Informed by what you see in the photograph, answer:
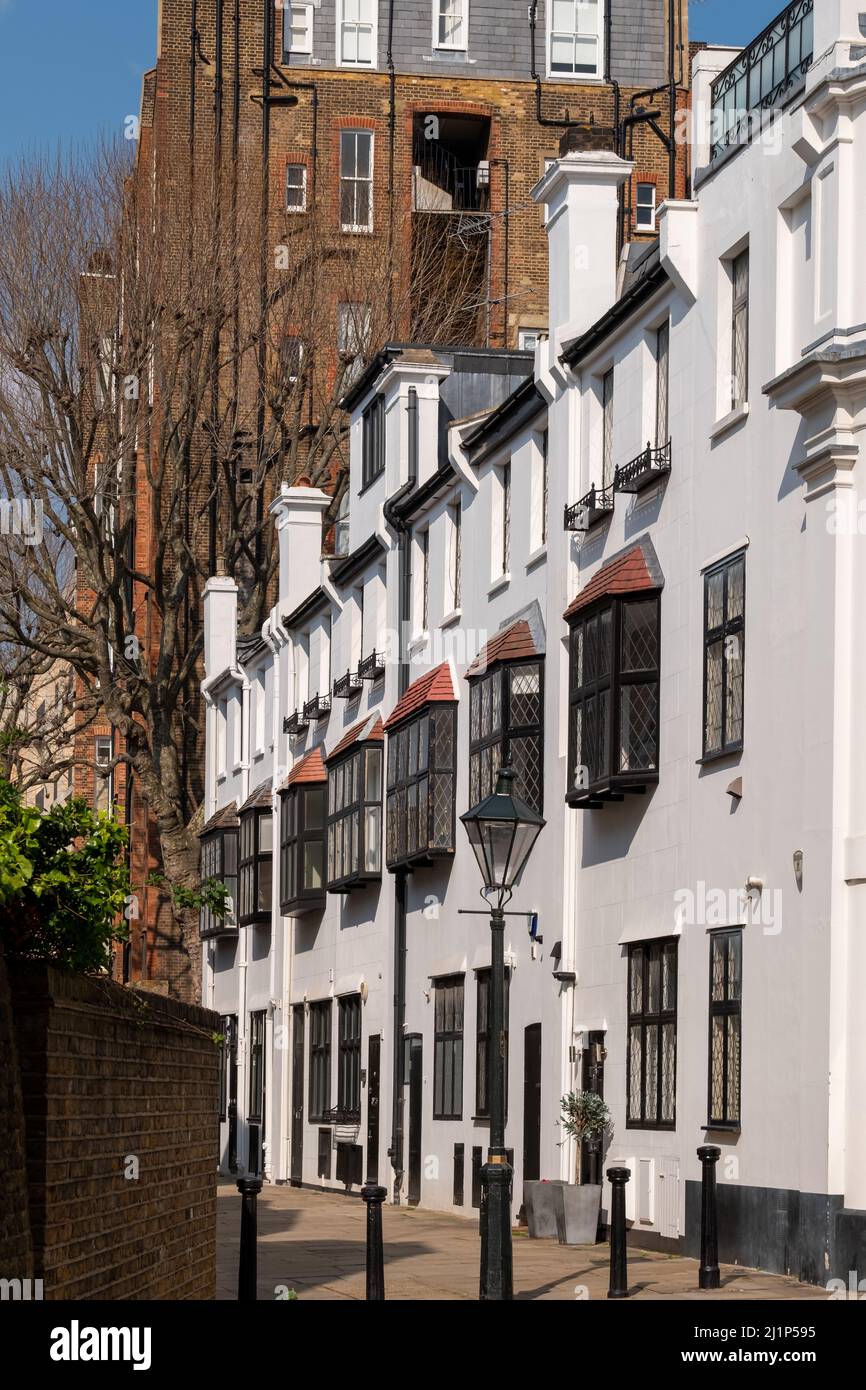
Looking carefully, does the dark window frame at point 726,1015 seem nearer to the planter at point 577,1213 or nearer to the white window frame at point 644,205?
the planter at point 577,1213

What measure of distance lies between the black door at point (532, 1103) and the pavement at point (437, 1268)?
0.96m

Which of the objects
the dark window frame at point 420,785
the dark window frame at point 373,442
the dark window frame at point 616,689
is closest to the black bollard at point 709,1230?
the dark window frame at point 616,689

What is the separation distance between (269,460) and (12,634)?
6.44 m

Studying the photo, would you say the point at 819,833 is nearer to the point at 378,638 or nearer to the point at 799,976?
the point at 799,976

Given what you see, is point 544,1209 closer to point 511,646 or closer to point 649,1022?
point 649,1022

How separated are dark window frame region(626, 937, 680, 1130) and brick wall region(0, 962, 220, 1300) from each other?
6540mm

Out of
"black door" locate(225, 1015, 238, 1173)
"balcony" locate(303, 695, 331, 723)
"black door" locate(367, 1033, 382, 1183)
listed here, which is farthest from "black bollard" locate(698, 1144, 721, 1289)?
"black door" locate(225, 1015, 238, 1173)

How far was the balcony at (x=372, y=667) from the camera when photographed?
31750mm

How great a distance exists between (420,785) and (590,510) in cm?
744

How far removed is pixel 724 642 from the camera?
19.1 m

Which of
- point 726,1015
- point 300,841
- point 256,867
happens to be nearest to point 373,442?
point 300,841

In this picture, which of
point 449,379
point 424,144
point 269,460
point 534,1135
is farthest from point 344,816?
point 424,144

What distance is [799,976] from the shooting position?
16.9 meters

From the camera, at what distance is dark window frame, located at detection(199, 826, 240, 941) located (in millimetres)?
41312
